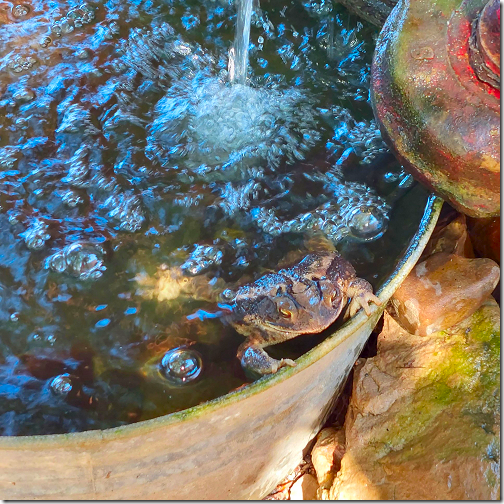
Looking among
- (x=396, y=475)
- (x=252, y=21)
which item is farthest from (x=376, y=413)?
(x=252, y=21)

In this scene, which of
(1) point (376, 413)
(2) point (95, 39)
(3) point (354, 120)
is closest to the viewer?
(1) point (376, 413)

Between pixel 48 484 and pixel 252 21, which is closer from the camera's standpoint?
pixel 48 484

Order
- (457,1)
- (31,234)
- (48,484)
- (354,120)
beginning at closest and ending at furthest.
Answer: (48,484) → (457,1) → (31,234) → (354,120)

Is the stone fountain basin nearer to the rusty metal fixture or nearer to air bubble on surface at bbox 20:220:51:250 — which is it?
the rusty metal fixture

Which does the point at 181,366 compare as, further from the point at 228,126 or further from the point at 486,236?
the point at 486,236

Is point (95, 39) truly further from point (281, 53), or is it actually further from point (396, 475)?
point (396, 475)

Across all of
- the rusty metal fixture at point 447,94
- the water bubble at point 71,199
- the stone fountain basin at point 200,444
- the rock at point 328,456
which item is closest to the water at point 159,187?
the water bubble at point 71,199

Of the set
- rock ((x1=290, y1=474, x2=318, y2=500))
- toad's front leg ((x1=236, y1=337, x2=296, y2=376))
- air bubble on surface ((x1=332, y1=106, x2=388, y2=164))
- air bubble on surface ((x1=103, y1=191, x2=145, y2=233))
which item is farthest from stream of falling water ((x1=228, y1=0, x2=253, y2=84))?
rock ((x1=290, y1=474, x2=318, y2=500))
